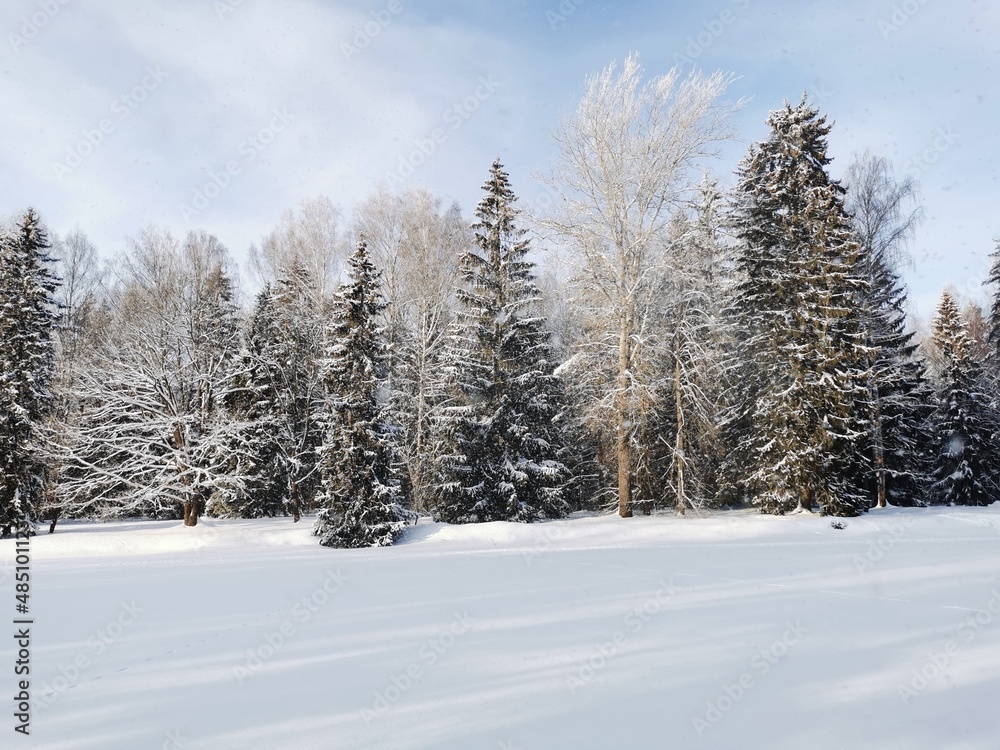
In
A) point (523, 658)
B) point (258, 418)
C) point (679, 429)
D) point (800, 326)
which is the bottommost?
point (523, 658)

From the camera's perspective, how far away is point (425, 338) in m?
21.4

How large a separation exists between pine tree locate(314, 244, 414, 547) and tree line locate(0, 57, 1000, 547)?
0.08m

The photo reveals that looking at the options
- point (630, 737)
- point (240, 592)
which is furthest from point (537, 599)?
point (240, 592)

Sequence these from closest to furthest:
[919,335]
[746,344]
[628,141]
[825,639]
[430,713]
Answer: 1. [430,713]
2. [825,639]
3. [628,141]
4. [746,344]
5. [919,335]

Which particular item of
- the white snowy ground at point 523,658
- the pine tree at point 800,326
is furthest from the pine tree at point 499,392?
the white snowy ground at point 523,658

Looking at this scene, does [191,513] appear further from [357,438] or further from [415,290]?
[415,290]

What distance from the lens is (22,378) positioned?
59.5 feet

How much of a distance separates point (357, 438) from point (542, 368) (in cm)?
708

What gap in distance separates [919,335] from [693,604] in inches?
2340

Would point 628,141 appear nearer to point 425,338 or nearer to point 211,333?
point 425,338

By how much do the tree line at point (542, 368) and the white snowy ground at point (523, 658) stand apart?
8753 millimetres

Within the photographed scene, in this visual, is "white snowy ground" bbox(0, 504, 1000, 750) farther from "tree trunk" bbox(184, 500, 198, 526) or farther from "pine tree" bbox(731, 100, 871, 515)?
"tree trunk" bbox(184, 500, 198, 526)

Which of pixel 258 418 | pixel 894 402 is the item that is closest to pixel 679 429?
pixel 894 402

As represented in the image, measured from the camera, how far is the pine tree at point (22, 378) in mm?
17625
